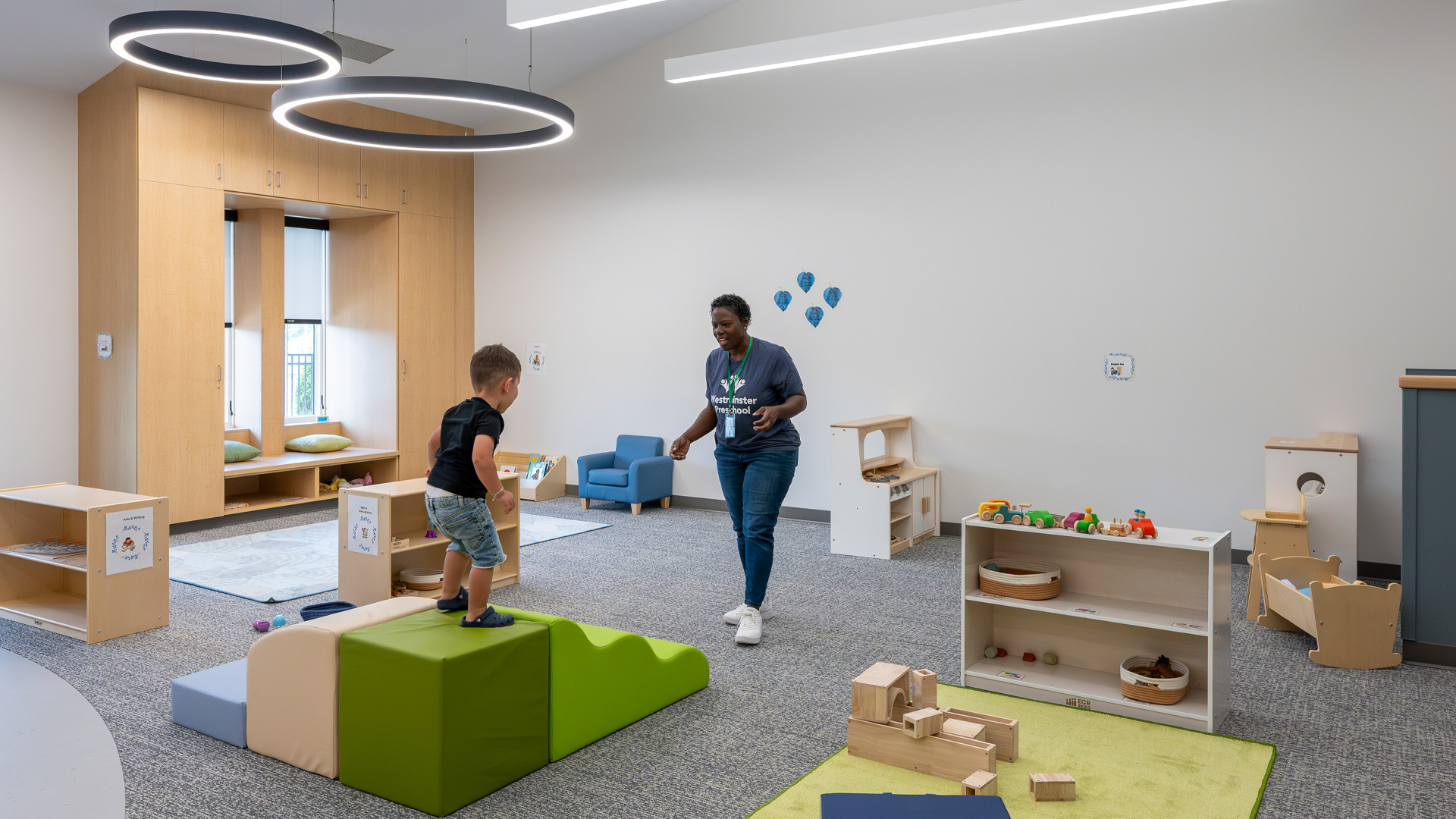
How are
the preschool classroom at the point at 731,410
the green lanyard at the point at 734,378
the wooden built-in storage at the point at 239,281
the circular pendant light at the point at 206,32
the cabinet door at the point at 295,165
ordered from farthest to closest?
1. the cabinet door at the point at 295,165
2. the wooden built-in storage at the point at 239,281
3. the circular pendant light at the point at 206,32
4. the green lanyard at the point at 734,378
5. the preschool classroom at the point at 731,410

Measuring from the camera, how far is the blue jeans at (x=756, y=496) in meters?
4.34

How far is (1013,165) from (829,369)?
201cm

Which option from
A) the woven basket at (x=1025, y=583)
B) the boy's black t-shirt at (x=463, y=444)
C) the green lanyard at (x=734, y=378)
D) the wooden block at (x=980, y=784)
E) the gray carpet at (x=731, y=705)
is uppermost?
the green lanyard at (x=734, y=378)

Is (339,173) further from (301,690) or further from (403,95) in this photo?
(301,690)

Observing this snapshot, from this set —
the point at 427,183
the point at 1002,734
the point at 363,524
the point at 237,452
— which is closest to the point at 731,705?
the point at 1002,734

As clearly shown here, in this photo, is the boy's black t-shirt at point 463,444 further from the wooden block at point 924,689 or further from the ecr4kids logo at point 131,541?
the ecr4kids logo at point 131,541

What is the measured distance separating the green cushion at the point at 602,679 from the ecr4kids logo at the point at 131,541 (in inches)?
91.3

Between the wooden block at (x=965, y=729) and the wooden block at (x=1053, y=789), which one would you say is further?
the wooden block at (x=965, y=729)

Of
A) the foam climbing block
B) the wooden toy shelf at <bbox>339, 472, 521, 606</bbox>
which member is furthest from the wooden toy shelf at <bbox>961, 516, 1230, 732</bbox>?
the foam climbing block

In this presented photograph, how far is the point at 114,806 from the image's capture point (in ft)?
9.05

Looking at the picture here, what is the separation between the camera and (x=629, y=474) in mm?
7766

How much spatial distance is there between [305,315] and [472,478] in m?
6.52

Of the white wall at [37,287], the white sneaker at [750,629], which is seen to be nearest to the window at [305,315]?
the white wall at [37,287]

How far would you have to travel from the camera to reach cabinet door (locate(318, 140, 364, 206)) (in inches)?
310
